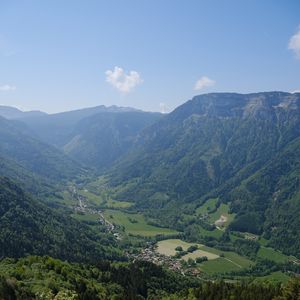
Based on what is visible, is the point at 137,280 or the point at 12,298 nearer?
the point at 12,298

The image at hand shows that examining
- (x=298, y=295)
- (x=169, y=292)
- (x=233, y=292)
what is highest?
(x=298, y=295)

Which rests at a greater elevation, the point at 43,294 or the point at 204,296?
the point at 43,294

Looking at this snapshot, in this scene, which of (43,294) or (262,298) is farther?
(262,298)

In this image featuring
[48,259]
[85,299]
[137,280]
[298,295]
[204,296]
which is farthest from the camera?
[137,280]

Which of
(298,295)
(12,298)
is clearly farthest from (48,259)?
(298,295)

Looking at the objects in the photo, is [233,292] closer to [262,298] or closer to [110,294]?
[262,298]

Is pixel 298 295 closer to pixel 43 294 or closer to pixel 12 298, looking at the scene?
pixel 43 294

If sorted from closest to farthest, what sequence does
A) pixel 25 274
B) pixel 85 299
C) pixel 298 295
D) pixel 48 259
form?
pixel 298 295, pixel 85 299, pixel 25 274, pixel 48 259

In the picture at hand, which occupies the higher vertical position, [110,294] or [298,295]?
[298,295]

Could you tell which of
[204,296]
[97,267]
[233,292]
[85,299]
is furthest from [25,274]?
[233,292]

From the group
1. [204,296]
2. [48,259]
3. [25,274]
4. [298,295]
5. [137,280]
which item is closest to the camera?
[298,295]
